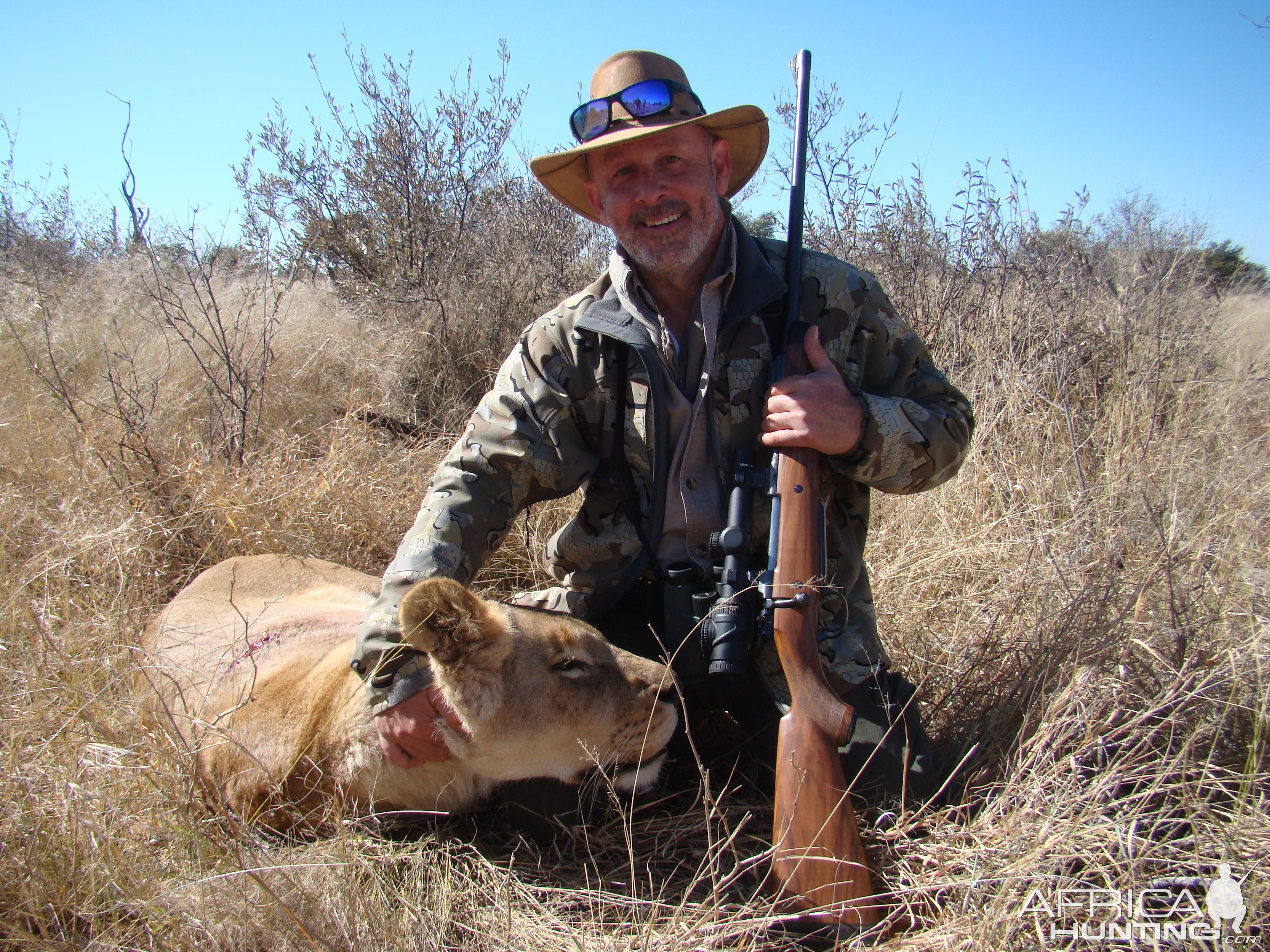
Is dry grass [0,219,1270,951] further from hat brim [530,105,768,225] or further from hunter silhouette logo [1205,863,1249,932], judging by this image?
hat brim [530,105,768,225]

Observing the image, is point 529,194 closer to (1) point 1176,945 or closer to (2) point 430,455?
(2) point 430,455

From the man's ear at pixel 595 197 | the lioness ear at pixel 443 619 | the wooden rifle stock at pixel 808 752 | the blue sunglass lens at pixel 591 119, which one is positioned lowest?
the wooden rifle stock at pixel 808 752

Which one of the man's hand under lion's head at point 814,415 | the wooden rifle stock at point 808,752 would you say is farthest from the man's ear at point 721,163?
the wooden rifle stock at point 808,752

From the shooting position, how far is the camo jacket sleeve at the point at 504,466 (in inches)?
113

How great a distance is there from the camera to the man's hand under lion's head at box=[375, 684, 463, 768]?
2488mm

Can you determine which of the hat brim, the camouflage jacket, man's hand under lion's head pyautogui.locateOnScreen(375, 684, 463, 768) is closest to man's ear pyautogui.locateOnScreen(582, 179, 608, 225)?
the hat brim

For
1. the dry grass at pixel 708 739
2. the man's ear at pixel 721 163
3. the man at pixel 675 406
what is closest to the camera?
the dry grass at pixel 708 739

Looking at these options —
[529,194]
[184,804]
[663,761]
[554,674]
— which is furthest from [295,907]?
[529,194]

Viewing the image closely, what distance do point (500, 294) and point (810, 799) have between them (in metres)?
6.22

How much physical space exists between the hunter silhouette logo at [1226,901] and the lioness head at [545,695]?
1462mm

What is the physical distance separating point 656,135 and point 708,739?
231cm

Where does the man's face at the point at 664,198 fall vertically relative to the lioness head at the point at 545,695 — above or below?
above

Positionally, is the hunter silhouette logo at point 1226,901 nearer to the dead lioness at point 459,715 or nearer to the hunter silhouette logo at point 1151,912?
the hunter silhouette logo at point 1151,912

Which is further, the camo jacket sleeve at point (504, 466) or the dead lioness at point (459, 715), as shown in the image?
the camo jacket sleeve at point (504, 466)
